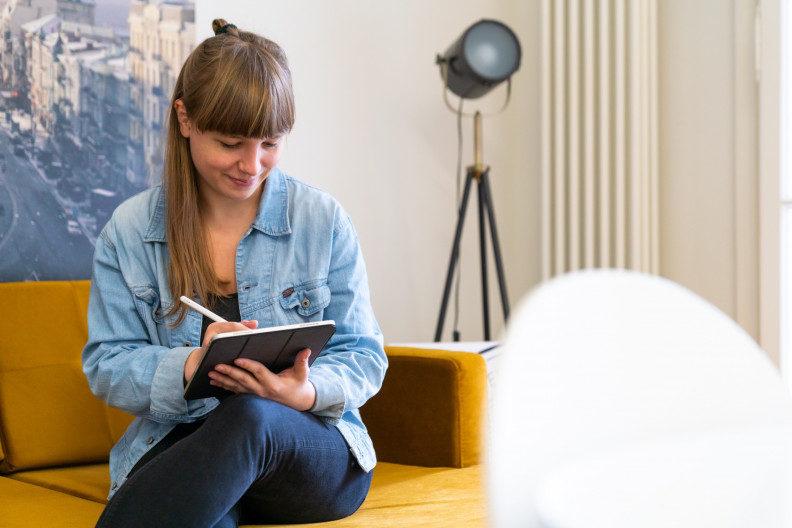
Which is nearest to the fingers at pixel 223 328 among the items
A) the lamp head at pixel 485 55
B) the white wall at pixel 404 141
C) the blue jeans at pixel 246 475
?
the blue jeans at pixel 246 475

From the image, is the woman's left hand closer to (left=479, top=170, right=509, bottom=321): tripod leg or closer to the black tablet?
the black tablet

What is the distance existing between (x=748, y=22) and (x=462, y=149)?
1.05m

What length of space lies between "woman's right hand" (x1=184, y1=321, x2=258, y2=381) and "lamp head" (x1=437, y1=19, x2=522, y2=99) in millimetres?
1520

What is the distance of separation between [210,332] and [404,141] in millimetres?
1848

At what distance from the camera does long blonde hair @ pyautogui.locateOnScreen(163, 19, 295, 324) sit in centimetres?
142

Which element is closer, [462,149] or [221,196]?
[221,196]

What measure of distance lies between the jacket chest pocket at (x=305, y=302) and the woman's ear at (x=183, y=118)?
1.12 ft

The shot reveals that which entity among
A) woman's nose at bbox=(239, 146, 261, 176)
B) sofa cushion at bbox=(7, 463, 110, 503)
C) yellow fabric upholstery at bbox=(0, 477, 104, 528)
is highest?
woman's nose at bbox=(239, 146, 261, 176)

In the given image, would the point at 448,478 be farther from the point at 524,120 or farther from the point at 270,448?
the point at 524,120

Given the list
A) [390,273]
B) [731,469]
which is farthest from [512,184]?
[731,469]

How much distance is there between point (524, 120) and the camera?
3250mm

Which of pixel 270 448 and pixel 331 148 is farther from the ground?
pixel 331 148

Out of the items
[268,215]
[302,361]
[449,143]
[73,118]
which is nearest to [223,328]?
[302,361]

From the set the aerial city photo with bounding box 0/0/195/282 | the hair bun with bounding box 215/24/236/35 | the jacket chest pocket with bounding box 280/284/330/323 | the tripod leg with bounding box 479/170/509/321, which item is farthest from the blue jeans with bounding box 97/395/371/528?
the tripod leg with bounding box 479/170/509/321
